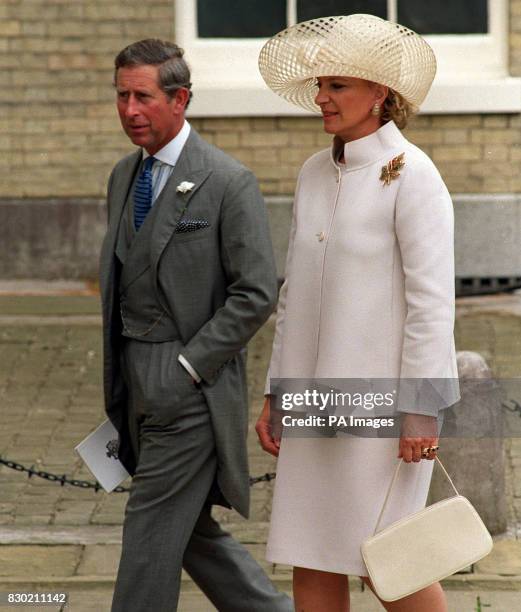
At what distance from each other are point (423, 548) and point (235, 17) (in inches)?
313

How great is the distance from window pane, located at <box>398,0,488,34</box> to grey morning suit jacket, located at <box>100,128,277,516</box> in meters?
7.23

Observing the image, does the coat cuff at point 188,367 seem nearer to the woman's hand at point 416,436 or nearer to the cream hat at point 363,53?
the woman's hand at point 416,436

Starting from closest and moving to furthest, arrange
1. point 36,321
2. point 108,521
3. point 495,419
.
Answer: point 495,419 < point 108,521 < point 36,321

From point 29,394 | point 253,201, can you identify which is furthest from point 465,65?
point 253,201

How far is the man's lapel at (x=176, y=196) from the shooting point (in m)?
4.23

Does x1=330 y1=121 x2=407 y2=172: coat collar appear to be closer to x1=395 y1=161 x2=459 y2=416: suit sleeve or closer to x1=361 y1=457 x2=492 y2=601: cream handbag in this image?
x1=395 y1=161 x2=459 y2=416: suit sleeve

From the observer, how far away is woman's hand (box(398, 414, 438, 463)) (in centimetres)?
385

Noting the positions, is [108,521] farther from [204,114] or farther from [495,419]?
[204,114]

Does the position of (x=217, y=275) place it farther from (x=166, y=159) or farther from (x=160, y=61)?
(x=160, y=61)

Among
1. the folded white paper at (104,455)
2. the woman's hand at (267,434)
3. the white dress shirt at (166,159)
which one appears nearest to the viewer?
the woman's hand at (267,434)

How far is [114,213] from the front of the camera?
14.5 feet

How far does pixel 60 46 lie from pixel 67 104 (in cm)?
44

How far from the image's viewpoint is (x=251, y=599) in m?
4.57

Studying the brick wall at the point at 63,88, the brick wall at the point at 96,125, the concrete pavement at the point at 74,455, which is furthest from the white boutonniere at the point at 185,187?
the brick wall at the point at 63,88
